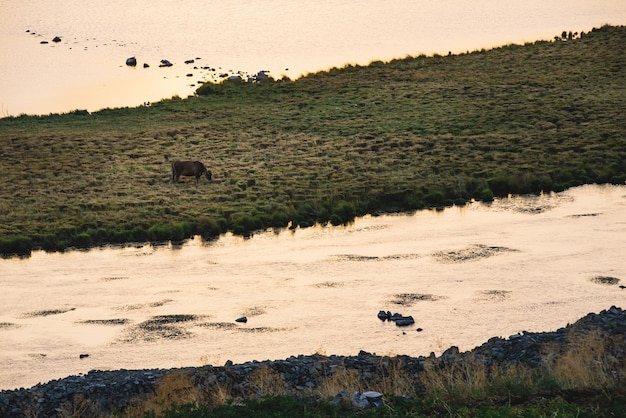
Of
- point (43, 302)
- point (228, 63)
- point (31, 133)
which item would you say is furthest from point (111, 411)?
point (228, 63)

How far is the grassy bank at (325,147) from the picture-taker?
4153cm

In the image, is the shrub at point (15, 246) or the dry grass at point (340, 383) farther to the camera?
the shrub at point (15, 246)

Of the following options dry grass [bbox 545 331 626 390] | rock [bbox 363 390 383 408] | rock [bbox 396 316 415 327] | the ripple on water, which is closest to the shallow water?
the ripple on water

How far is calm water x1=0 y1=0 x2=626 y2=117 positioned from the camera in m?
77.4

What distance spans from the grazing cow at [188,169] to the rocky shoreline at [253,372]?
82.4ft

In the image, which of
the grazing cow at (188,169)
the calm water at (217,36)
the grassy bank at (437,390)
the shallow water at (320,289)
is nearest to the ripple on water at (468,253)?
the shallow water at (320,289)

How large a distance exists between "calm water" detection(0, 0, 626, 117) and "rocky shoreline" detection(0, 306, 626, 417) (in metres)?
49.7

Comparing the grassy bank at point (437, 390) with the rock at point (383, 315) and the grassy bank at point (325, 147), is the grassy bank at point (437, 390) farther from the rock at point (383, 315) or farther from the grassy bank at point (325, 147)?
the grassy bank at point (325, 147)

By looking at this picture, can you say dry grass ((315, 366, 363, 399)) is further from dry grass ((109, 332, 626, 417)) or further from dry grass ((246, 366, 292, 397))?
dry grass ((246, 366, 292, 397))

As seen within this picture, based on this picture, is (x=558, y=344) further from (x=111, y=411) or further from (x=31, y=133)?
(x=31, y=133)

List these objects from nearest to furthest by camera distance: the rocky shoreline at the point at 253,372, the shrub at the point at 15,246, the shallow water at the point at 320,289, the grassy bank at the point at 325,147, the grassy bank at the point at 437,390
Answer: the grassy bank at the point at 437,390 < the rocky shoreline at the point at 253,372 < the shallow water at the point at 320,289 < the shrub at the point at 15,246 < the grassy bank at the point at 325,147

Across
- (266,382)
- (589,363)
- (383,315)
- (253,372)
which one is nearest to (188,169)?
(383,315)

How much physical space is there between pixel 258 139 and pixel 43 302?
24659 mm

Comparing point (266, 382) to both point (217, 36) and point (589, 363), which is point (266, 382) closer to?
point (589, 363)
